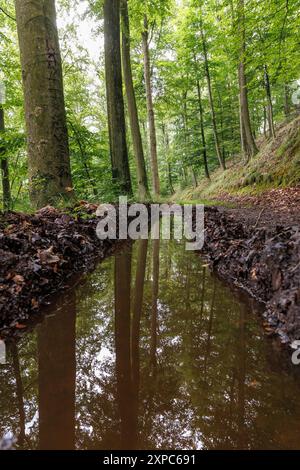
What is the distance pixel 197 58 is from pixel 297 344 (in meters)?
19.8

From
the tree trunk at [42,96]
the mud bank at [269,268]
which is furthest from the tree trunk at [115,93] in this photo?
the mud bank at [269,268]

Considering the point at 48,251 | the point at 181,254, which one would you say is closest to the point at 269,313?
the point at 48,251

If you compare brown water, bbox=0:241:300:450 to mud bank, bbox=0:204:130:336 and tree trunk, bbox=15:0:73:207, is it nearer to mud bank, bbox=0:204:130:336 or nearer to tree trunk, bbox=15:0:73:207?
mud bank, bbox=0:204:130:336

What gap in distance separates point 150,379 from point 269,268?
1.42 meters

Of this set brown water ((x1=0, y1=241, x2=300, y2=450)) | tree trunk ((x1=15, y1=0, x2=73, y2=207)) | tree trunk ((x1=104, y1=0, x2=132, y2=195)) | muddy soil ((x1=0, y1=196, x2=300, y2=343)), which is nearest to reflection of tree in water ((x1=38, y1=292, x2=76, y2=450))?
brown water ((x1=0, y1=241, x2=300, y2=450))

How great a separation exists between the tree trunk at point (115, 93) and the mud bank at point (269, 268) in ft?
17.5

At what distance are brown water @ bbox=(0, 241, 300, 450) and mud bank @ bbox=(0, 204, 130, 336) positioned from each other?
207mm

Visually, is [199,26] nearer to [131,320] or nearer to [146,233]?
[146,233]

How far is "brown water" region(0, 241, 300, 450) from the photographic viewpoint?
4.26ft

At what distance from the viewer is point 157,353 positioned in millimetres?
1960

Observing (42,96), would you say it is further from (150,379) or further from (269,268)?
(150,379)

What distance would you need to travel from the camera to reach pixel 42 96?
4688mm

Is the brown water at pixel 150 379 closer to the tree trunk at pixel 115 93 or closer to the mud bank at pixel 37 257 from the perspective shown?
the mud bank at pixel 37 257

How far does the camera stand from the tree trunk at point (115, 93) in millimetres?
8617
